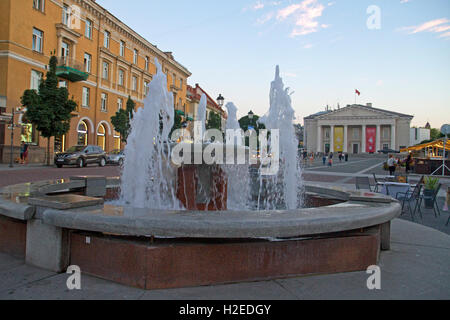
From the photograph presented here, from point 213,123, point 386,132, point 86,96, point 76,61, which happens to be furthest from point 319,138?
point 76,61

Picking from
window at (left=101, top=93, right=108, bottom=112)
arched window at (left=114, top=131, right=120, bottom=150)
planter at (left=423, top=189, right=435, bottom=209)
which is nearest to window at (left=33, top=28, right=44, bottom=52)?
window at (left=101, top=93, right=108, bottom=112)

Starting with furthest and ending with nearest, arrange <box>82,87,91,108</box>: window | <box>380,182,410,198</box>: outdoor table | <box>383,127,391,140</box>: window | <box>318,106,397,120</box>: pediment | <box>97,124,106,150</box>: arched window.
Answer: <box>383,127,391,140</box>: window, <box>318,106,397,120</box>: pediment, <box>97,124,106,150</box>: arched window, <box>82,87,91,108</box>: window, <box>380,182,410,198</box>: outdoor table

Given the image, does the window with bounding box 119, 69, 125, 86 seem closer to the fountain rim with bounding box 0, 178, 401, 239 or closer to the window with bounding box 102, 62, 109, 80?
the window with bounding box 102, 62, 109, 80

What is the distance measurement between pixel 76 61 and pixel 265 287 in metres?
27.7

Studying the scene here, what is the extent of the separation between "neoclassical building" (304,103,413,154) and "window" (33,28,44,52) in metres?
82.0

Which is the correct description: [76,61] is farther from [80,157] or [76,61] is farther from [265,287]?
[265,287]

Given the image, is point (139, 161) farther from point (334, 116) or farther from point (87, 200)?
point (334, 116)

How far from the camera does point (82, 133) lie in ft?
94.6

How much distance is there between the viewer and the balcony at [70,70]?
2428 cm

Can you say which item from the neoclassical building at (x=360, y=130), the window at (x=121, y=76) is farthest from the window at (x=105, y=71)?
the neoclassical building at (x=360, y=130)

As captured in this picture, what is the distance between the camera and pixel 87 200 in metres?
3.16

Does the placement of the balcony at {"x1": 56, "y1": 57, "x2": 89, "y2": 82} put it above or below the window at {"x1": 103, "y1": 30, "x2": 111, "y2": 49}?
below

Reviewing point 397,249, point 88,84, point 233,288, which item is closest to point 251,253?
point 233,288

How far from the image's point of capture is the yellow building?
838 inches
